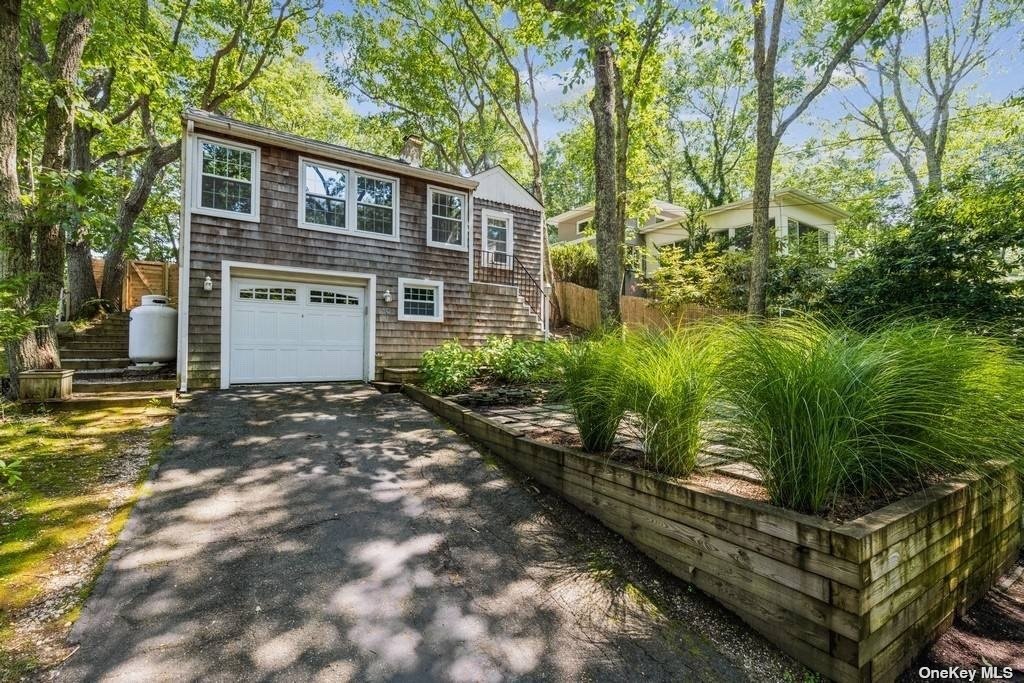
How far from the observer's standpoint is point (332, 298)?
792 centimetres

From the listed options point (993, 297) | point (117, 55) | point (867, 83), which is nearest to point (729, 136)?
point (867, 83)

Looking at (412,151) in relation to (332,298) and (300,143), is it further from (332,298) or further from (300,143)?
(332,298)

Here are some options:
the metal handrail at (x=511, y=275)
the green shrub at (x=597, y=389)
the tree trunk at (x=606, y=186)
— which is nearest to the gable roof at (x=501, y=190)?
the metal handrail at (x=511, y=275)

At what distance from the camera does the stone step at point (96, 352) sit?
25.1 ft

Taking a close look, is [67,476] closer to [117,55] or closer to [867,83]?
[117,55]

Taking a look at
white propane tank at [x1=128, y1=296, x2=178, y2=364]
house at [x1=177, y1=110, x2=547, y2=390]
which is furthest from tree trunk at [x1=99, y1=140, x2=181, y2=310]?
house at [x1=177, y1=110, x2=547, y2=390]

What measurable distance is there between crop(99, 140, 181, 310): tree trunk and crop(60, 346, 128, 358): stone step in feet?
8.41

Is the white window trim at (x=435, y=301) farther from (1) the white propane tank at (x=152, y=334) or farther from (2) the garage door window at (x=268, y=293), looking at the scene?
(1) the white propane tank at (x=152, y=334)

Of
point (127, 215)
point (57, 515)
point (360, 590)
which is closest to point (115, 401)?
point (57, 515)

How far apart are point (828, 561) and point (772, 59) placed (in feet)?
30.0

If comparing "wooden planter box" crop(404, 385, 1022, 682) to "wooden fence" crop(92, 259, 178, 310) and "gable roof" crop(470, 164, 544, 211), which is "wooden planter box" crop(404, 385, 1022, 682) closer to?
"gable roof" crop(470, 164, 544, 211)

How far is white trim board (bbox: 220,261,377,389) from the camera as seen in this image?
688 cm

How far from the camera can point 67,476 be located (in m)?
3.16

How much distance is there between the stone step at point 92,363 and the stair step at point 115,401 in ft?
8.52
